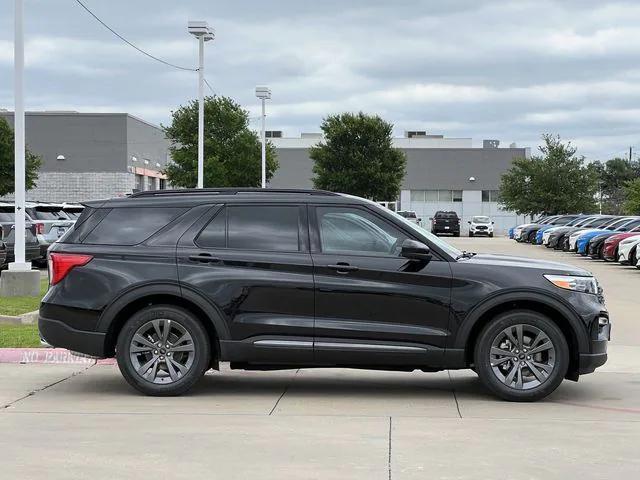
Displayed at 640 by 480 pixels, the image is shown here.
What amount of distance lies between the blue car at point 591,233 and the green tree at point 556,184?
1081 inches

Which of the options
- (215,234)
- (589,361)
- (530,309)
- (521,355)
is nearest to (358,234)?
(215,234)

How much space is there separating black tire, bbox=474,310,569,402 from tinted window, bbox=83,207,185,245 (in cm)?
314

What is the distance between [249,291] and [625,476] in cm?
380

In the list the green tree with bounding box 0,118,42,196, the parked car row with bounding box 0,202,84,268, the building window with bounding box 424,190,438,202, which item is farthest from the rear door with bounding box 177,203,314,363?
the building window with bounding box 424,190,438,202

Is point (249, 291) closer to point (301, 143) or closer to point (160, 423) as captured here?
point (160, 423)

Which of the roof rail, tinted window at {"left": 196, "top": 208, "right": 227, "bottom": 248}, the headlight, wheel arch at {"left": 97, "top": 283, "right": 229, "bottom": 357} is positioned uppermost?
the roof rail

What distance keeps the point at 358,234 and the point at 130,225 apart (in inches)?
87.1

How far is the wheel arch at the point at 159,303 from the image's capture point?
8.59 meters

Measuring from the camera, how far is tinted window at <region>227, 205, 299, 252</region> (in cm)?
878

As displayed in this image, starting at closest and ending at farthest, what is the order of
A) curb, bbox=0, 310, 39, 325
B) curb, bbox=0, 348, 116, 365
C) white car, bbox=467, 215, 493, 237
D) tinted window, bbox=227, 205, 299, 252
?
1. tinted window, bbox=227, 205, 299, 252
2. curb, bbox=0, 348, 116, 365
3. curb, bbox=0, 310, 39, 325
4. white car, bbox=467, 215, 493, 237

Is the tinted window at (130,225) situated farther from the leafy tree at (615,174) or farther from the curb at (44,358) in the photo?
the leafy tree at (615,174)

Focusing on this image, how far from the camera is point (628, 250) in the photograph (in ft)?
95.4

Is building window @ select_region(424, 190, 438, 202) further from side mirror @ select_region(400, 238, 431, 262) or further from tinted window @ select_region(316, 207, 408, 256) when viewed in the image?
side mirror @ select_region(400, 238, 431, 262)

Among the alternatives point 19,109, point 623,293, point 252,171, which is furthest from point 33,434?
point 252,171
